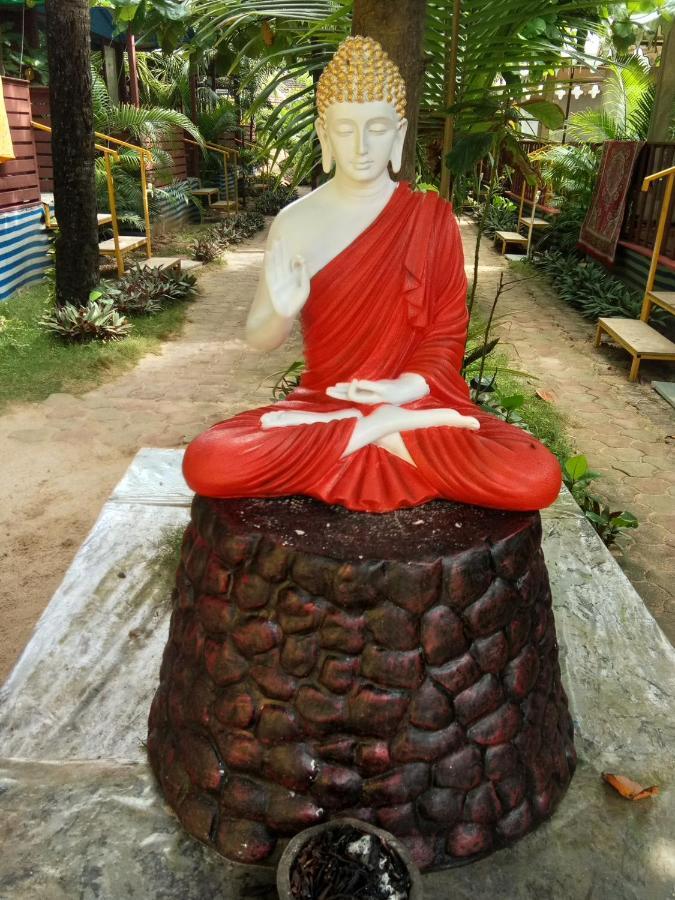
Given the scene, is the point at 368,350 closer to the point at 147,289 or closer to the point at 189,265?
Result: the point at 147,289

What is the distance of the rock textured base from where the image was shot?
5.12ft

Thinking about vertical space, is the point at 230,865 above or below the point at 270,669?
below

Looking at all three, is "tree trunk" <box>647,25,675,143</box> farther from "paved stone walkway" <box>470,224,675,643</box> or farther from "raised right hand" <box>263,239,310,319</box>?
"raised right hand" <box>263,239,310,319</box>

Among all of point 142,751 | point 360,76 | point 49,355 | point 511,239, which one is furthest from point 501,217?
point 142,751

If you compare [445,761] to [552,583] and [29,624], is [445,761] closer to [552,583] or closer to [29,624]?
[552,583]

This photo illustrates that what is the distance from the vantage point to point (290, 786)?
63.5 inches

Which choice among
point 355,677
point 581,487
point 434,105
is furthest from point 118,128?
point 355,677

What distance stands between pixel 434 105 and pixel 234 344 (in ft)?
10.7

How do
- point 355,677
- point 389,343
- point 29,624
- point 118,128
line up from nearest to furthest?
point 355,677
point 389,343
point 29,624
point 118,128

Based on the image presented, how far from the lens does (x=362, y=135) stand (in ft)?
5.96

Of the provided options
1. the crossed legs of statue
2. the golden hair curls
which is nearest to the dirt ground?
the crossed legs of statue

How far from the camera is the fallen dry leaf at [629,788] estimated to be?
176cm

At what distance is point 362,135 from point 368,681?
126cm

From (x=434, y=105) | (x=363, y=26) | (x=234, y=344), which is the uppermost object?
(x=363, y=26)
